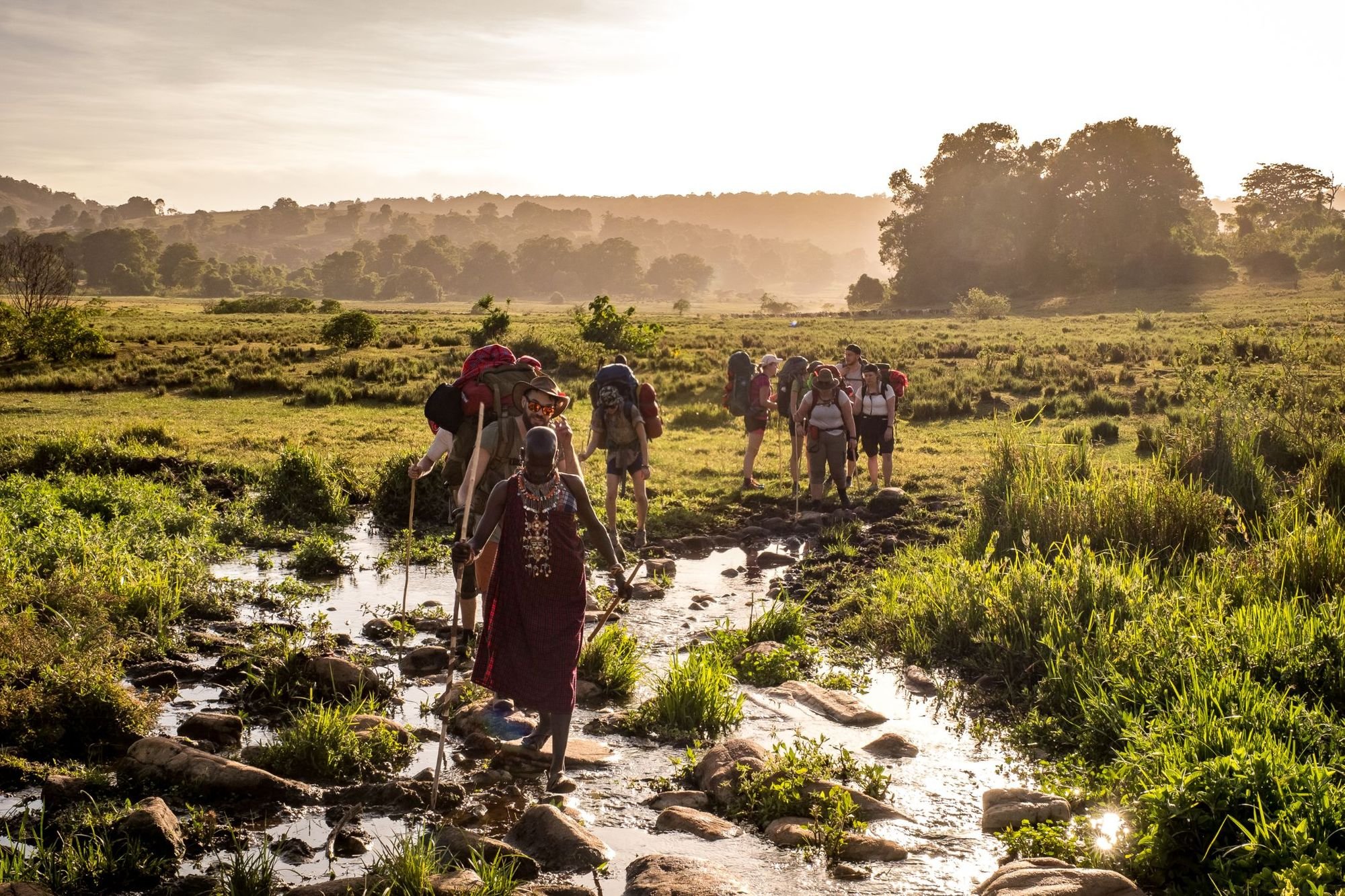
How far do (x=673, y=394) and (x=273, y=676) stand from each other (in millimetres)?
21546

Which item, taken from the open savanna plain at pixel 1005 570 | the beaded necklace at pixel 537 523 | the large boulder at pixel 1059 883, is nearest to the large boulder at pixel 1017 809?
the open savanna plain at pixel 1005 570

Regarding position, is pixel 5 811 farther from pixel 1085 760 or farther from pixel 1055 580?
pixel 1055 580

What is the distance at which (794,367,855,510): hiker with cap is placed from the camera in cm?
1401

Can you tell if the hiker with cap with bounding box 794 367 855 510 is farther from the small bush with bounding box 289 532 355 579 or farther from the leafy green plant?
the leafy green plant

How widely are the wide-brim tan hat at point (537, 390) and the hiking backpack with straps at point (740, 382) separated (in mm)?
8885

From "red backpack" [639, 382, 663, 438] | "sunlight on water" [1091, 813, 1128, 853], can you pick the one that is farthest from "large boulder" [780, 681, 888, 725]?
"red backpack" [639, 382, 663, 438]

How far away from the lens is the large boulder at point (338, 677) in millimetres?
7613

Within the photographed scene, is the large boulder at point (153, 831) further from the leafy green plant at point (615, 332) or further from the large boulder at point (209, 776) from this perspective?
the leafy green plant at point (615, 332)

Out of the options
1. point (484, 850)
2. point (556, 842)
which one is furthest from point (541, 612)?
point (484, 850)

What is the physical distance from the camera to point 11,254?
Result: 46.4 meters

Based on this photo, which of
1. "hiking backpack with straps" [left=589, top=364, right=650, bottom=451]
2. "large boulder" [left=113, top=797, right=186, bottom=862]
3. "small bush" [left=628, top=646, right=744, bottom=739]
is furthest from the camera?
"hiking backpack with straps" [left=589, top=364, right=650, bottom=451]

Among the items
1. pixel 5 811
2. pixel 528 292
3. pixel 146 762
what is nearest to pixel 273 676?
pixel 146 762

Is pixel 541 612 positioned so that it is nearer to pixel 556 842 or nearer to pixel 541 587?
pixel 541 587

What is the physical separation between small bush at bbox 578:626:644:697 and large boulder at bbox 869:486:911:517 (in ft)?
22.9
